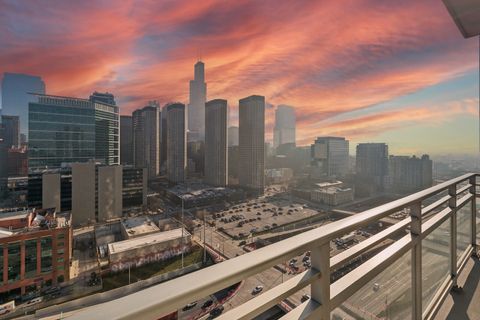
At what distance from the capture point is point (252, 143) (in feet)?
102

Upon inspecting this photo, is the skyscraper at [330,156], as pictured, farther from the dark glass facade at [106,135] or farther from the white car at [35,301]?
the white car at [35,301]

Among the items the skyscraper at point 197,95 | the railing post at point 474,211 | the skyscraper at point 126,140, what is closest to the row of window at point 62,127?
the skyscraper at point 126,140

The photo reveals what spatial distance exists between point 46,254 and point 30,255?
1.51 ft

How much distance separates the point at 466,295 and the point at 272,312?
1.63 meters

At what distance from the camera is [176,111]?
1393 inches

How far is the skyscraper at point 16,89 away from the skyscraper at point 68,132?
1704cm

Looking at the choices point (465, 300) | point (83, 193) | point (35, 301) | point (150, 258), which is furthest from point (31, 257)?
point (465, 300)

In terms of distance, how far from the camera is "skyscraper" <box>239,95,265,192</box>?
1200 inches

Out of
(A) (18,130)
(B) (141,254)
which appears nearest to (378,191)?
(B) (141,254)

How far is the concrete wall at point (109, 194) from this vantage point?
718 inches

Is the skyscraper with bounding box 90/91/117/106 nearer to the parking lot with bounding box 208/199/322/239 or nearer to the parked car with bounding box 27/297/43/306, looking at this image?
the parking lot with bounding box 208/199/322/239

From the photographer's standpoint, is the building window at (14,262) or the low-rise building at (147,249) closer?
the building window at (14,262)

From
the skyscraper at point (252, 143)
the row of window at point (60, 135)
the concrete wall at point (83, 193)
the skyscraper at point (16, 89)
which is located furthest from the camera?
the skyscraper at point (16, 89)

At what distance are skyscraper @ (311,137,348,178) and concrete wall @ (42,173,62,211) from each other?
32421 millimetres
